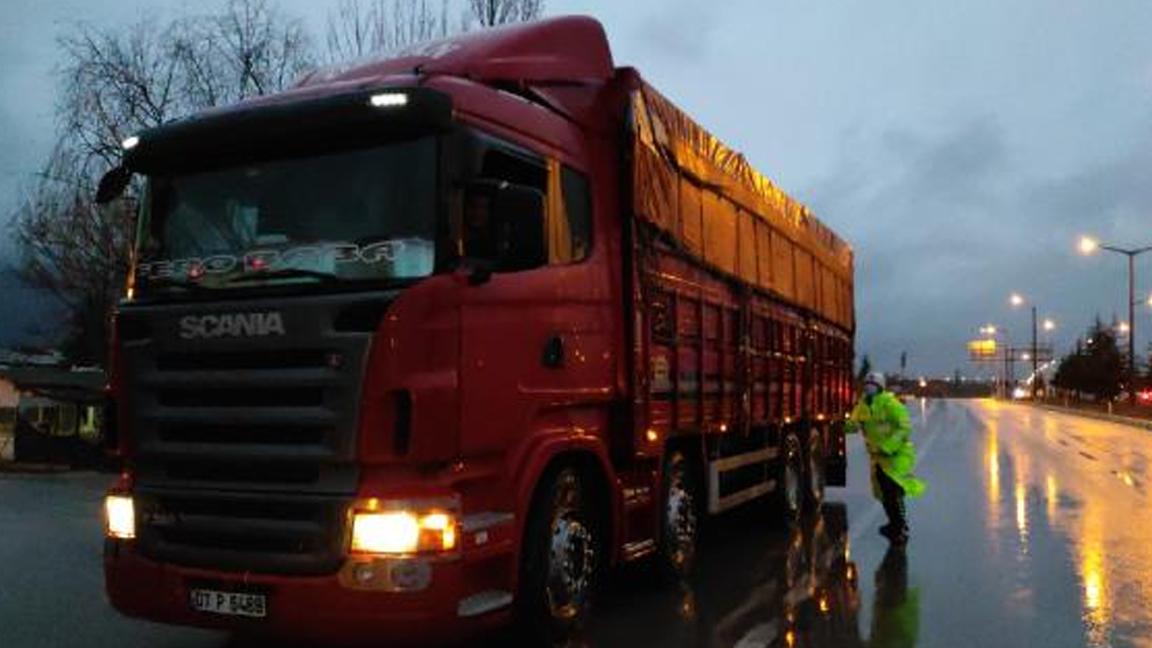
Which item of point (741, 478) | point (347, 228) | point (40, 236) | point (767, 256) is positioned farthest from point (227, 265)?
point (40, 236)

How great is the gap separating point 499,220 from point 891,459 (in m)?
6.92

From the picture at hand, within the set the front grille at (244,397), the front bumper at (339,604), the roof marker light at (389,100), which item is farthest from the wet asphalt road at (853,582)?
the roof marker light at (389,100)

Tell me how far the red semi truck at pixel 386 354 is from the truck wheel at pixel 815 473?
6.41 metres

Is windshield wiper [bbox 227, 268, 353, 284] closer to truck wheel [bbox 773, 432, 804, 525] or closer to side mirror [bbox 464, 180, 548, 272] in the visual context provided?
side mirror [bbox 464, 180, 548, 272]

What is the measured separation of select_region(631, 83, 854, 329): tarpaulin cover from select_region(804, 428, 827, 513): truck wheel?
59.9 inches

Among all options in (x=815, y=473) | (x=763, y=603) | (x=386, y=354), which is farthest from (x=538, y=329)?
(x=815, y=473)

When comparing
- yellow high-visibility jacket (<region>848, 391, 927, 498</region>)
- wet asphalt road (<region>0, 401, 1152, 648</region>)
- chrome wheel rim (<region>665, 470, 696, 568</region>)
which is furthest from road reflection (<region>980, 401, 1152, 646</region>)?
chrome wheel rim (<region>665, 470, 696, 568</region>)

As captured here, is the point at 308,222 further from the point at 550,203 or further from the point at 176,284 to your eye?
the point at 550,203

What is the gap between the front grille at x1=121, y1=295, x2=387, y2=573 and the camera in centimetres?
541

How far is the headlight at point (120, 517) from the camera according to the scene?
610cm

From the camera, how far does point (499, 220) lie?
19.0ft

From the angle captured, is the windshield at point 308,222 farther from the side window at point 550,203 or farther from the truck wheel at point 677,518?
the truck wheel at point 677,518

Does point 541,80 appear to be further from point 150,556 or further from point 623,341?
point 150,556

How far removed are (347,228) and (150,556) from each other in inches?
78.1
